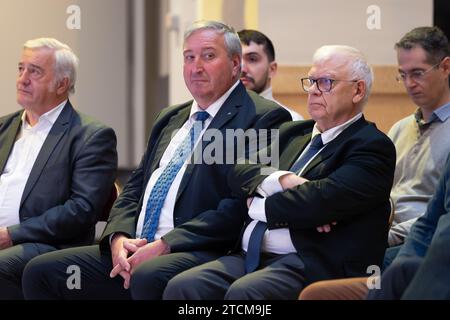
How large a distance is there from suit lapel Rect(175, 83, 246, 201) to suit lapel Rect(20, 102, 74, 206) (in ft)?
2.48

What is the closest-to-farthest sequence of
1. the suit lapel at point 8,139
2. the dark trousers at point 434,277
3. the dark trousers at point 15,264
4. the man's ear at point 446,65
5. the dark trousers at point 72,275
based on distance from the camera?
the dark trousers at point 434,277 → the dark trousers at point 72,275 → the dark trousers at point 15,264 → the man's ear at point 446,65 → the suit lapel at point 8,139

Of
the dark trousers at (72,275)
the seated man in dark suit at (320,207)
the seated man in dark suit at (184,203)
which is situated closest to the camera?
the seated man in dark suit at (320,207)

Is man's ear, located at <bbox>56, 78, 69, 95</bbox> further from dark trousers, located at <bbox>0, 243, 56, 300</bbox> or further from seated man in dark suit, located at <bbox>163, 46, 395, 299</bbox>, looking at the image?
seated man in dark suit, located at <bbox>163, 46, 395, 299</bbox>

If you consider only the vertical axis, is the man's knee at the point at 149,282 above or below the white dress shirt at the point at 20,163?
below

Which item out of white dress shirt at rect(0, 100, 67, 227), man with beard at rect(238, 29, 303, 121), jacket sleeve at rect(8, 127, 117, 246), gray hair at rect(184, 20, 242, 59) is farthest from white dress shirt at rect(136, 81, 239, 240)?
man with beard at rect(238, 29, 303, 121)

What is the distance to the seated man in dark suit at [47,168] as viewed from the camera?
3795 mm

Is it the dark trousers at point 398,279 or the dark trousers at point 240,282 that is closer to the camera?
the dark trousers at point 398,279

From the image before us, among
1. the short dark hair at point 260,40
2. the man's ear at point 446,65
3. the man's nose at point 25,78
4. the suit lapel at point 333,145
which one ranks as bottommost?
the suit lapel at point 333,145

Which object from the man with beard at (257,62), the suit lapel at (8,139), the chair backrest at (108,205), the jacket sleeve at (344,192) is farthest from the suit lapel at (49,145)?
the jacket sleeve at (344,192)

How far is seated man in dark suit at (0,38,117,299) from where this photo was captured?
12.5 feet

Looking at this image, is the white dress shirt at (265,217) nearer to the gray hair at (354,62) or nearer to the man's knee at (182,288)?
the gray hair at (354,62)

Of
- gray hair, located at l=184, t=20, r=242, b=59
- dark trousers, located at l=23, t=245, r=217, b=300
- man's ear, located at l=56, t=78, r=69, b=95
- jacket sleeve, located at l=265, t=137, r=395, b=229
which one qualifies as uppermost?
gray hair, located at l=184, t=20, r=242, b=59

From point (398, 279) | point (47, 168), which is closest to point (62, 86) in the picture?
point (47, 168)
